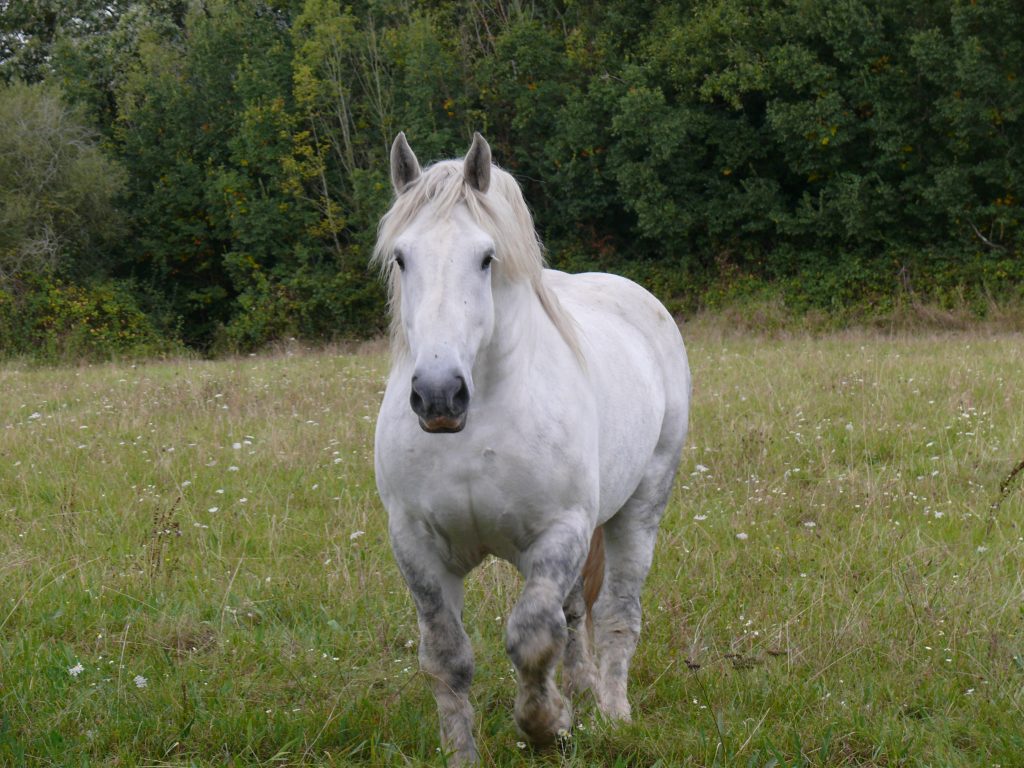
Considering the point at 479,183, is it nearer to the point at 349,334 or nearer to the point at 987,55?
the point at 987,55

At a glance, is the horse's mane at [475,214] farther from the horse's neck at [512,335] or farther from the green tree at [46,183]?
the green tree at [46,183]

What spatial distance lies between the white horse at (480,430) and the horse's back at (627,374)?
7 cm

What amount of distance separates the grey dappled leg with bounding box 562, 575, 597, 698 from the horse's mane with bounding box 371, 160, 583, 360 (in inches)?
52.2

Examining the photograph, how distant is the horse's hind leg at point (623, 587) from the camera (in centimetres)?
392

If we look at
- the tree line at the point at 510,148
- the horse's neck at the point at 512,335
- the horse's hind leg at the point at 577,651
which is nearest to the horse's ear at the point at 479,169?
the horse's neck at the point at 512,335

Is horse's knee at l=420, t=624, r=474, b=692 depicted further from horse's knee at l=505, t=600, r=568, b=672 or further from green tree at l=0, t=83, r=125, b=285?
green tree at l=0, t=83, r=125, b=285

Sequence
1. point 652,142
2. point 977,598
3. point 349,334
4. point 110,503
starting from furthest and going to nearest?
point 349,334
point 652,142
point 110,503
point 977,598

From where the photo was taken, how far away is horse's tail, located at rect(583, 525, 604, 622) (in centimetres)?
433

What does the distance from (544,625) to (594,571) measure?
120cm

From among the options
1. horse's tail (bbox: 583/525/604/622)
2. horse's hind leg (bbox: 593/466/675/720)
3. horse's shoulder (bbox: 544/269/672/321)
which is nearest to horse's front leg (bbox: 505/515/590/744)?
horse's hind leg (bbox: 593/466/675/720)

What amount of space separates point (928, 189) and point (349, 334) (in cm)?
1406

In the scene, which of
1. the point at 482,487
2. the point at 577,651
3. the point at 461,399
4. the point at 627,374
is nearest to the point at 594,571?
the point at 577,651

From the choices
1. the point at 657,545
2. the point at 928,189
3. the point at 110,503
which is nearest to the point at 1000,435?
the point at 657,545

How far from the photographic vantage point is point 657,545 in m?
5.50
